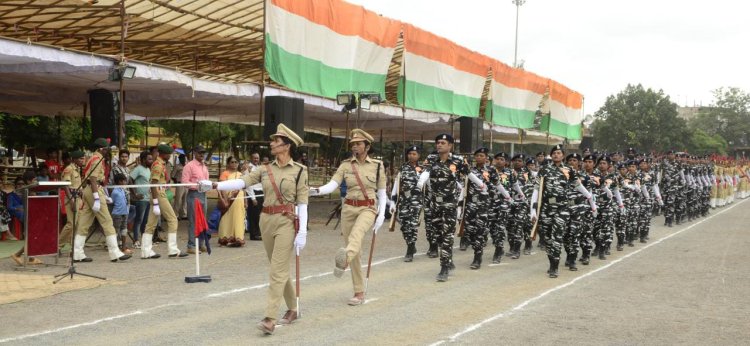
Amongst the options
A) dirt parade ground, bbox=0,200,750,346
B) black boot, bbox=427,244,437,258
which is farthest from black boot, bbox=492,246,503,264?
black boot, bbox=427,244,437,258

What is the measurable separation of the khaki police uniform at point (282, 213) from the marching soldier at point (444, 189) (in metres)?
3.51

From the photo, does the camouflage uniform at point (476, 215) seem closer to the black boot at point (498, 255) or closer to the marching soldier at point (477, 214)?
the marching soldier at point (477, 214)

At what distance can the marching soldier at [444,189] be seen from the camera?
11.0 meters

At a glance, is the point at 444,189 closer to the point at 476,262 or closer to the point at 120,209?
the point at 476,262

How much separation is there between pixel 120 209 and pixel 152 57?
10.9 meters

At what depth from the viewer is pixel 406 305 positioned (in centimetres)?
889

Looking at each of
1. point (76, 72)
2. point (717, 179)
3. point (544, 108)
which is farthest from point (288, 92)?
point (717, 179)

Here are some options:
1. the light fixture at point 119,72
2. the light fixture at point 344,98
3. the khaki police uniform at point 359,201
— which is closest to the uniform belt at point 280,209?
the khaki police uniform at point 359,201

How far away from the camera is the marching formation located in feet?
37.1

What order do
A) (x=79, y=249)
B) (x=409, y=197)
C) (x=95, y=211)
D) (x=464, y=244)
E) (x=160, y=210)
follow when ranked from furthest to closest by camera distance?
(x=464, y=244) → (x=409, y=197) → (x=160, y=210) → (x=79, y=249) → (x=95, y=211)

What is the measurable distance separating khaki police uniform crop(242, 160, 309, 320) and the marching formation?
3.36 m

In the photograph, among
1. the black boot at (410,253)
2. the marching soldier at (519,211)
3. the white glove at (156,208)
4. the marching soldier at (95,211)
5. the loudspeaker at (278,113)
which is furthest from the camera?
the loudspeaker at (278,113)

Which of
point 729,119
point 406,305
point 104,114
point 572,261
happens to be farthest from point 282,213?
point 729,119

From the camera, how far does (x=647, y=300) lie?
31.5 feet
